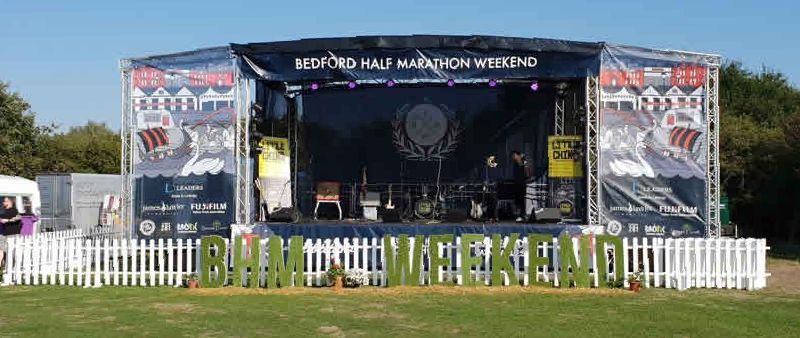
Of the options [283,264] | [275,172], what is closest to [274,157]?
[275,172]

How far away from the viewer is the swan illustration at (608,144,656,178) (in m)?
13.2

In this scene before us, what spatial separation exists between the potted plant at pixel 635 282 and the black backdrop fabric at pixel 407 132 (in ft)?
21.4

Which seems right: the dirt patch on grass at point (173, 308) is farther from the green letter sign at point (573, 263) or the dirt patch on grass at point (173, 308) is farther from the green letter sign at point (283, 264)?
the green letter sign at point (573, 263)

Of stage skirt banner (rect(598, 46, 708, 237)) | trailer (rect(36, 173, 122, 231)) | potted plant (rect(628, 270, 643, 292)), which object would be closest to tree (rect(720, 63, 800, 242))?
stage skirt banner (rect(598, 46, 708, 237))

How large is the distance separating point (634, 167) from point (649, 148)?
1.32 feet

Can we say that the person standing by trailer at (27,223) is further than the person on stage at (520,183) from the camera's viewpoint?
No

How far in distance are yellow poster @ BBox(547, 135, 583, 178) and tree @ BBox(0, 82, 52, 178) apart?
66.7ft

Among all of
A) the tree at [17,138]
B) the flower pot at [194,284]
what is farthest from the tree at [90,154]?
the flower pot at [194,284]

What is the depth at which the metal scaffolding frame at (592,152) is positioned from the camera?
43.2 feet

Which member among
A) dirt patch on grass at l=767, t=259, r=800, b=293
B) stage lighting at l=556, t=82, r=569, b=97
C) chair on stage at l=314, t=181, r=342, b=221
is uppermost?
stage lighting at l=556, t=82, r=569, b=97

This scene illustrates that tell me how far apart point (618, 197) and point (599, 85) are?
1863 millimetres

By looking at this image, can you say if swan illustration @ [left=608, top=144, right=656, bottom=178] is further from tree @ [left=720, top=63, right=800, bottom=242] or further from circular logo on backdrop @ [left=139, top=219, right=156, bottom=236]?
tree @ [left=720, top=63, right=800, bottom=242]

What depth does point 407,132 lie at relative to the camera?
17781 mm

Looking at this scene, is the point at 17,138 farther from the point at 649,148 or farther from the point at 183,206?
the point at 649,148
